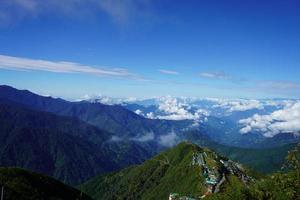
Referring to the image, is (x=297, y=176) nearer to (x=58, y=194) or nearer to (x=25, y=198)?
(x=25, y=198)

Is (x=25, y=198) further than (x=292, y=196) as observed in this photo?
Yes

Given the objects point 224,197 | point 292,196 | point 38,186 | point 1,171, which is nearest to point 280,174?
point 292,196

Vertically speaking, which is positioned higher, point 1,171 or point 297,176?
point 297,176

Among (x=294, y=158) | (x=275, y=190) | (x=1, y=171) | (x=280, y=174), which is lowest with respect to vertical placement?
(x=1, y=171)

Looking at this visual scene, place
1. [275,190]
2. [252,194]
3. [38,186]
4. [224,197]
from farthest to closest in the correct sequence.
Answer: [38,186]
[224,197]
[252,194]
[275,190]

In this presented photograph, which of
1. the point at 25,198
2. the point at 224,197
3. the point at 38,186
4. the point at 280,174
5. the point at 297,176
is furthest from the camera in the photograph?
the point at 38,186

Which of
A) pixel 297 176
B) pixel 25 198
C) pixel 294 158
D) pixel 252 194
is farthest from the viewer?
pixel 25 198

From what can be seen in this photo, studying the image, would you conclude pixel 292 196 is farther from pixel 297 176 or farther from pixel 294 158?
pixel 294 158

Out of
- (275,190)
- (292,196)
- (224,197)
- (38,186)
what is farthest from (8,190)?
(292,196)

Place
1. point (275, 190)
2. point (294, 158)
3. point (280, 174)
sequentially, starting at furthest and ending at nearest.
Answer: point (275, 190) → point (280, 174) → point (294, 158)
